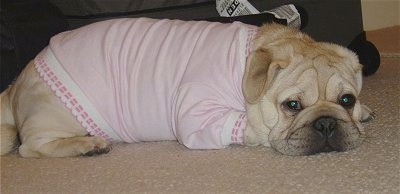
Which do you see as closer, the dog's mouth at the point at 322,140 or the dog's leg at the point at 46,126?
the dog's mouth at the point at 322,140

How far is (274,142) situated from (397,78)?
1.04 meters

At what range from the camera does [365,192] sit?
3.68 ft

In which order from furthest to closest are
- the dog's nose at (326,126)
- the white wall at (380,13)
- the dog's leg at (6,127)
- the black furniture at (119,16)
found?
the white wall at (380,13), the black furniture at (119,16), the dog's leg at (6,127), the dog's nose at (326,126)

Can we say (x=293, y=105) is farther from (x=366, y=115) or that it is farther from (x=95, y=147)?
(x=95, y=147)

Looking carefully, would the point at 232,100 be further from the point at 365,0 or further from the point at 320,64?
the point at 365,0

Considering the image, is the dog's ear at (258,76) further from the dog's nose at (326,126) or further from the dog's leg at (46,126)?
the dog's leg at (46,126)

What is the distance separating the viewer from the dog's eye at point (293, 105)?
4.69 feet

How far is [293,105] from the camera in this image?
143 cm

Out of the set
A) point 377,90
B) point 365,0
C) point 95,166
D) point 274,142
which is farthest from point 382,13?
point 95,166

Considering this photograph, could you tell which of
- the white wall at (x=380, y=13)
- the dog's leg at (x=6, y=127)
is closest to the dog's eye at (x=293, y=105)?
the dog's leg at (x=6, y=127)

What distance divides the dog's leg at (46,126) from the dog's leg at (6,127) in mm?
40

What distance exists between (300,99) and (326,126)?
10 cm

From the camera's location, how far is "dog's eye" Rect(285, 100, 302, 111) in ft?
4.69

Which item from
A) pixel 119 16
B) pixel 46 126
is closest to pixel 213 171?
pixel 46 126
